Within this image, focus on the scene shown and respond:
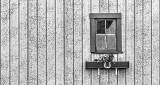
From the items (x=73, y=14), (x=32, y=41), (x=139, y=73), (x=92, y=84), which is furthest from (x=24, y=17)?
(x=139, y=73)

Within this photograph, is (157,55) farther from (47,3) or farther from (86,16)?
(47,3)

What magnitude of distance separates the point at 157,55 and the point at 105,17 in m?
1.27

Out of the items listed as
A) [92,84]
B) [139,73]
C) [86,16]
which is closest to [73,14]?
[86,16]

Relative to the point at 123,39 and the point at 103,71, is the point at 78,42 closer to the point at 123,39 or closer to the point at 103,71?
the point at 103,71

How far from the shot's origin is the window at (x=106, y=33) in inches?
202

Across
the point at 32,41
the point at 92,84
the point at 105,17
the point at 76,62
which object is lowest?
the point at 92,84

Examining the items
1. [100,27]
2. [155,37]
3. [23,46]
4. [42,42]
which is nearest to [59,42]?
[42,42]

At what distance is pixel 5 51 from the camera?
16.9 ft

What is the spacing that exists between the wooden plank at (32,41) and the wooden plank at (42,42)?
7 cm

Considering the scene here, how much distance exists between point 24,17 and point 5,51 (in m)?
0.77

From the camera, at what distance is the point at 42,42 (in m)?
5.16

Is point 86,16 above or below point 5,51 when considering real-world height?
above

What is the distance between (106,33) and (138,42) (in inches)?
25.7

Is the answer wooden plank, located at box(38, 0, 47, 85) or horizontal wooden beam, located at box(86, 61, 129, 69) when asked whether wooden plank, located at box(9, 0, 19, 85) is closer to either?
wooden plank, located at box(38, 0, 47, 85)
